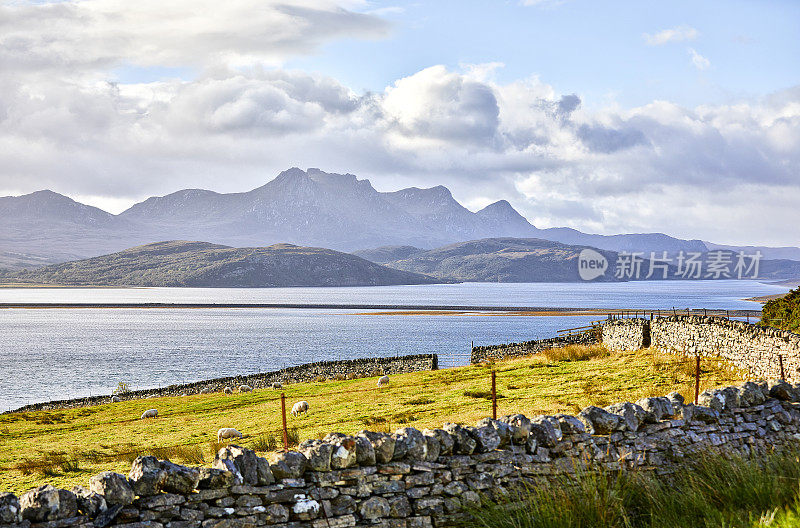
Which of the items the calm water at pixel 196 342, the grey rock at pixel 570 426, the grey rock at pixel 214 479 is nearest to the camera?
the grey rock at pixel 214 479

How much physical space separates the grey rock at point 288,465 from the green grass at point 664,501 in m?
2.04

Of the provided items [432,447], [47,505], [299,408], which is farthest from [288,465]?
[299,408]

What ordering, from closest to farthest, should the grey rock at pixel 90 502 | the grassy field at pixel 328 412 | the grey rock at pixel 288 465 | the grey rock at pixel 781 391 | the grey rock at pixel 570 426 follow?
the grey rock at pixel 90 502 < the grey rock at pixel 288 465 < the grey rock at pixel 570 426 < the grey rock at pixel 781 391 < the grassy field at pixel 328 412

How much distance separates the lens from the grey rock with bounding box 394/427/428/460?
7105 mm

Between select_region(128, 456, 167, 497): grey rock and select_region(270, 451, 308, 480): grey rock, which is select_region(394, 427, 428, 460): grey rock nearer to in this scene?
select_region(270, 451, 308, 480): grey rock

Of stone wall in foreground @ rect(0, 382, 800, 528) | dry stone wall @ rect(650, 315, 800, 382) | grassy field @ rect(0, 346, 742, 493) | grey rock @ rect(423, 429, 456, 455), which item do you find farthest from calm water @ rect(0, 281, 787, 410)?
grey rock @ rect(423, 429, 456, 455)

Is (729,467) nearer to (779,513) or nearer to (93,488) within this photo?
(779,513)

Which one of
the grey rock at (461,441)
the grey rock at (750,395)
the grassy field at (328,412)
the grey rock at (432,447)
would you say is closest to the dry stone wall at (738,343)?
the grassy field at (328,412)

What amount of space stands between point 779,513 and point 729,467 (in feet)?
3.64

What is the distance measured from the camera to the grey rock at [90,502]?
5762 millimetres

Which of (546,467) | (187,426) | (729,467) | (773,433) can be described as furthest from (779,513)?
(187,426)

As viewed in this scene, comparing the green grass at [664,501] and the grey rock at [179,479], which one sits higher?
the grey rock at [179,479]

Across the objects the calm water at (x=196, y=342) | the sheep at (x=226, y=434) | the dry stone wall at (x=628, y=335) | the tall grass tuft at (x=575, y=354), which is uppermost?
the dry stone wall at (x=628, y=335)

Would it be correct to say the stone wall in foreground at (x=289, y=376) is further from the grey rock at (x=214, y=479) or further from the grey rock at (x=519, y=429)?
the grey rock at (x=214, y=479)
